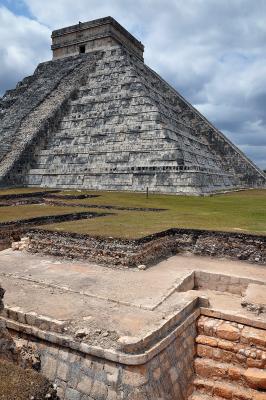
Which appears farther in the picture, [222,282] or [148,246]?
[148,246]

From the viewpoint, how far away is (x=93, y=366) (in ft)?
16.5

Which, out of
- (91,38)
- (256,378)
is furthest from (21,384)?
(91,38)

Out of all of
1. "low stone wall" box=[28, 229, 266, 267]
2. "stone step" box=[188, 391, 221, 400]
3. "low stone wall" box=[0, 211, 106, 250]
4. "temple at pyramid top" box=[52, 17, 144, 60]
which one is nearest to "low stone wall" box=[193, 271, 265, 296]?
"low stone wall" box=[28, 229, 266, 267]

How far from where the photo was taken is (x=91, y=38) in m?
35.6

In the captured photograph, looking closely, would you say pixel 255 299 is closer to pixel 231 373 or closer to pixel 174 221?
pixel 231 373

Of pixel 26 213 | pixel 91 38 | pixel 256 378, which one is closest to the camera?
Result: pixel 256 378

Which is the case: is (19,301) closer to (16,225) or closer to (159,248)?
(159,248)

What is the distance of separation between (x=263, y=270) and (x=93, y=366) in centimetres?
522

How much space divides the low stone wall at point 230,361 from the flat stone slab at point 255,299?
1.37ft

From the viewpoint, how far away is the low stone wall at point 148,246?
8805 millimetres

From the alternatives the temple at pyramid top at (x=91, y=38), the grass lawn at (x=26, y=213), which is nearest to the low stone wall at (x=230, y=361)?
the grass lawn at (x=26, y=213)

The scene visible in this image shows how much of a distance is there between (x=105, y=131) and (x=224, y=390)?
22.3 meters

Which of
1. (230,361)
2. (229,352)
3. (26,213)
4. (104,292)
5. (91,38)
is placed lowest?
(230,361)

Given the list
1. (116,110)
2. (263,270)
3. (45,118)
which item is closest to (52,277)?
(263,270)
